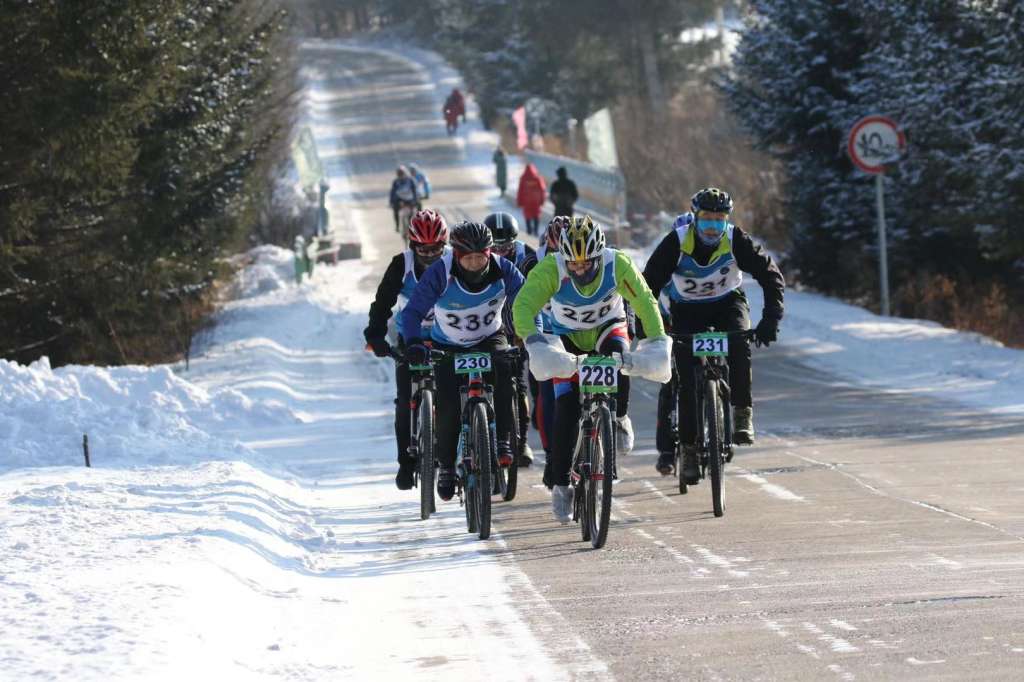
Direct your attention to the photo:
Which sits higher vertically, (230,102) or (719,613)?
(230,102)

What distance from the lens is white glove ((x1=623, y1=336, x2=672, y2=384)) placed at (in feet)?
33.7

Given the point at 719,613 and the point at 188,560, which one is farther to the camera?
the point at 188,560

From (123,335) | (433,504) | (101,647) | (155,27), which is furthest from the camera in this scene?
(123,335)

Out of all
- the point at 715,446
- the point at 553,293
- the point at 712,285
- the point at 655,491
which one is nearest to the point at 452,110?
the point at 655,491

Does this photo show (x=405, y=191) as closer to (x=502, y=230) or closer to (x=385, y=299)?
(x=502, y=230)

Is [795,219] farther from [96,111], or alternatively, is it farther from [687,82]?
[687,82]

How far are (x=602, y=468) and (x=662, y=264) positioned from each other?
2340 mm

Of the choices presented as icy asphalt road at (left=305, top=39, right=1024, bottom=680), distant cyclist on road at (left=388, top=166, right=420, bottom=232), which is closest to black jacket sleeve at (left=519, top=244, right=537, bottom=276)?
icy asphalt road at (left=305, top=39, right=1024, bottom=680)

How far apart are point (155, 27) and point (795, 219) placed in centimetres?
1400

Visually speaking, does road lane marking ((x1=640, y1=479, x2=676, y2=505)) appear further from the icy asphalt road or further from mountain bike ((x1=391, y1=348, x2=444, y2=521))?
mountain bike ((x1=391, y1=348, x2=444, y2=521))

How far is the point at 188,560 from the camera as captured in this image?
9359mm

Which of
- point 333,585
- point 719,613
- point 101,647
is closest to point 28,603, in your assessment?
point 101,647

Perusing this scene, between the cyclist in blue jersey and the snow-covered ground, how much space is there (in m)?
0.67

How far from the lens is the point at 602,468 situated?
1008 centimetres
